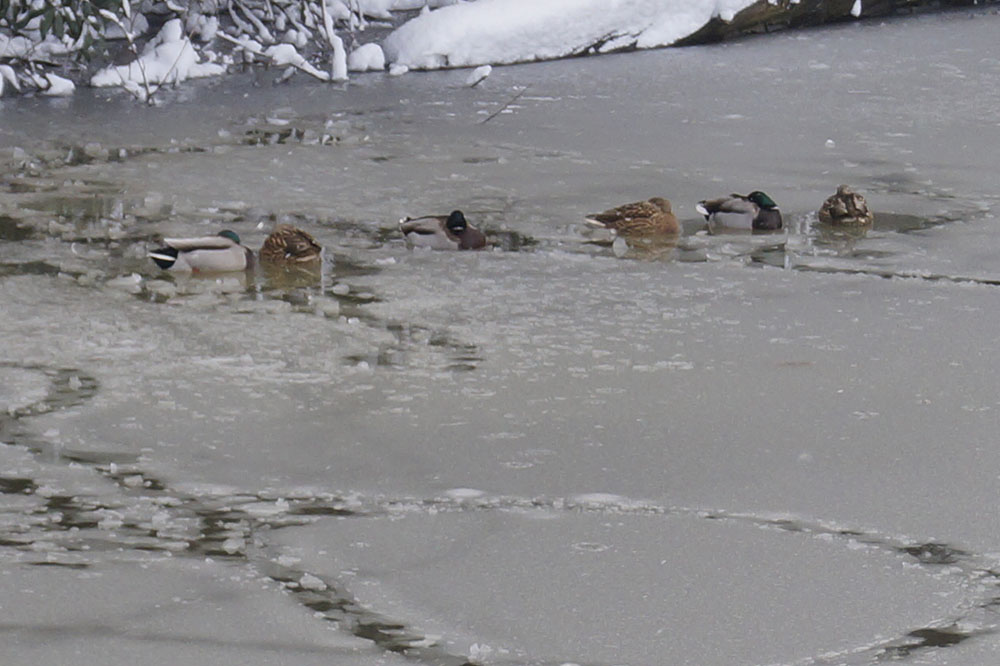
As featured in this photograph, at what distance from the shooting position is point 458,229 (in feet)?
23.0

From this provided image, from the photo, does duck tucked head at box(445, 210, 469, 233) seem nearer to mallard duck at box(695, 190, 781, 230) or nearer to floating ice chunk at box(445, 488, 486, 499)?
mallard duck at box(695, 190, 781, 230)

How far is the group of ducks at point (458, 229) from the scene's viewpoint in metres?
6.66

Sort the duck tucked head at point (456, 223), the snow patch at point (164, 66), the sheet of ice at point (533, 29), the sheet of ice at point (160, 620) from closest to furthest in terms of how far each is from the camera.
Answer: the sheet of ice at point (160, 620), the duck tucked head at point (456, 223), the snow patch at point (164, 66), the sheet of ice at point (533, 29)

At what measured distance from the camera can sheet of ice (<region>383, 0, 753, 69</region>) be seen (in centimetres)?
1292

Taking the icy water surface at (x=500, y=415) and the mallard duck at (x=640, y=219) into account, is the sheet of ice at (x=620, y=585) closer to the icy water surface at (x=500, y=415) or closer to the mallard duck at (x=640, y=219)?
the icy water surface at (x=500, y=415)

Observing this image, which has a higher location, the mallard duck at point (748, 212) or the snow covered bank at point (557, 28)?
the snow covered bank at point (557, 28)

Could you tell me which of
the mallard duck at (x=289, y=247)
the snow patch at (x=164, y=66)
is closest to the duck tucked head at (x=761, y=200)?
the mallard duck at (x=289, y=247)

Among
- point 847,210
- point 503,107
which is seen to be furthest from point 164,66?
point 847,210

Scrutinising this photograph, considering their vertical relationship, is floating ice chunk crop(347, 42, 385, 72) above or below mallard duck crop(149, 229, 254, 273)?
above

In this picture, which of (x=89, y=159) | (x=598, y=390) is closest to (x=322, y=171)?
(x=89, y=159)

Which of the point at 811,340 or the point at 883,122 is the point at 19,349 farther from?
the point at 883,122

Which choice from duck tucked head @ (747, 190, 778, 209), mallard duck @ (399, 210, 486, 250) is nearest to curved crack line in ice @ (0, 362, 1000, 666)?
mallard duck @ (399, 210, 486, 250)

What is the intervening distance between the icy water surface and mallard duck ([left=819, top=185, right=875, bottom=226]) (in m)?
0.10

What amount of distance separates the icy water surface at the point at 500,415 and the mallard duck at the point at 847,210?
10 centimetres
